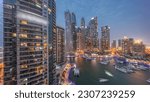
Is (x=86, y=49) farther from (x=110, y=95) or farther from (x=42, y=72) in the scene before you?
(x=110, y=95)

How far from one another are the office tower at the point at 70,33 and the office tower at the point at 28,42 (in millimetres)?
1957

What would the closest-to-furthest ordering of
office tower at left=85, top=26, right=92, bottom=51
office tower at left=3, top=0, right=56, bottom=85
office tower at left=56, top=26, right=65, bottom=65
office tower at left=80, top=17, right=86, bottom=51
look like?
1. office tower at left=3, top=0, right=56, bottom=85
2. office tower at left=85, top=26, right=92, bottom=51
3. office tower at left=80, top=17, right=86, bottom=51
4. office tower at left=56, top=26, right=65, bottom=65

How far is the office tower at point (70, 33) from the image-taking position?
10.5m

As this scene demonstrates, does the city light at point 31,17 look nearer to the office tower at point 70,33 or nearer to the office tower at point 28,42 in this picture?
the office tower at point 28,42

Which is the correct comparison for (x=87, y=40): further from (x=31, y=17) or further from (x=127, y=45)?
(x=31, y=17)

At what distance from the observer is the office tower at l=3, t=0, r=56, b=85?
621 cm

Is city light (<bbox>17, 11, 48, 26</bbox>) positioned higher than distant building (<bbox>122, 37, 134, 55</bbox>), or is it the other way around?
city light (<bbox>17, 11, 48, 26</bbox>)

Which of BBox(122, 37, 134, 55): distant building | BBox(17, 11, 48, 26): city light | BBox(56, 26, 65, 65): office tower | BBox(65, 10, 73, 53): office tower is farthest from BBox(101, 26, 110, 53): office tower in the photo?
BBox(56, 26, 65, 65): office tower

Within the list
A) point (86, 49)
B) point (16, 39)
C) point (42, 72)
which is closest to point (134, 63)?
point (86, 49)

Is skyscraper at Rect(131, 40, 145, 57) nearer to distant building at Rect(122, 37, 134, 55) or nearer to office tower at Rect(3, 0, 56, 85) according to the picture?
distant building at Rect(122, 37, 134, 55)

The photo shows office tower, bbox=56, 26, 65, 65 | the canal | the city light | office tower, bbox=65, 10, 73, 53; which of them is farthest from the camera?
office tower, bbox=56, 26, 65, 65

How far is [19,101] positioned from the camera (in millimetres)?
2336

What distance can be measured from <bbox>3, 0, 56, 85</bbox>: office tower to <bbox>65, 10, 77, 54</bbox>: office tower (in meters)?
1.96

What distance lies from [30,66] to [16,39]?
4.72ft
